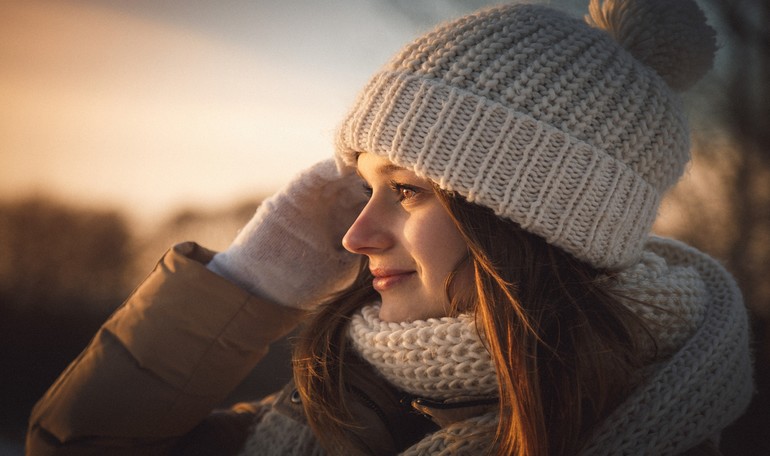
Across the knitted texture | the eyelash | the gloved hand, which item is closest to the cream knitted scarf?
the knitted texture

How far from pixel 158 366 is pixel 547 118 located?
1.53 meters

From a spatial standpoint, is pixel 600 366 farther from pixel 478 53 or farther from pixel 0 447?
pixel 0 447

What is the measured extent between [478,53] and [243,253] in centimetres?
119

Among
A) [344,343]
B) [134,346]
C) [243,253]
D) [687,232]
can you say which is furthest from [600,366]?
[687,232]

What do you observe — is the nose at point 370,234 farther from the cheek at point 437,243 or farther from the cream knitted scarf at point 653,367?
the cream knitted scarf at point 653,367

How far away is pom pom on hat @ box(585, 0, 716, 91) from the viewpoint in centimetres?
149

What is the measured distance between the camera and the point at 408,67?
1443 mm

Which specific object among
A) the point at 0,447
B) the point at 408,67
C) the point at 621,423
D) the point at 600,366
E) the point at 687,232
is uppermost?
the point at 408,67

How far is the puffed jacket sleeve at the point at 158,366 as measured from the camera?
166cm

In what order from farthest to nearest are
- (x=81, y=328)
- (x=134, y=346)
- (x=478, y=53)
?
(x=81, y=328) → (x=134, y=346) → (x=478, y=53)

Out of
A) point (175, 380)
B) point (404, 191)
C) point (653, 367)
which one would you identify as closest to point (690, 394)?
point (653, 367)

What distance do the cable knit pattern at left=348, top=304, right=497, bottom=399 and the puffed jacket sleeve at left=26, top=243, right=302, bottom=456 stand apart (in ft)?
2.06

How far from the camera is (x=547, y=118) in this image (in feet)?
4.33

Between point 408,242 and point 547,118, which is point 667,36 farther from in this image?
point 408,242
